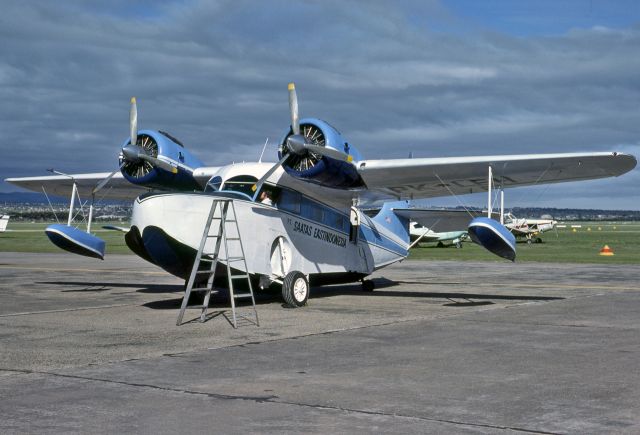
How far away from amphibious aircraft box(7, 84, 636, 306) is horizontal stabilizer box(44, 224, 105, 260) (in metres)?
0.02

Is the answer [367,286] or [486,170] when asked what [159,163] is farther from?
[486,170]

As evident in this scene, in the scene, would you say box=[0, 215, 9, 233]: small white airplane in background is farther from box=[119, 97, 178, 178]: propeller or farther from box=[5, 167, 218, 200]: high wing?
box=[119, 97, 178, 178]: propeller

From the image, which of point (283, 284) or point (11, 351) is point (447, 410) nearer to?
point (11, 351)

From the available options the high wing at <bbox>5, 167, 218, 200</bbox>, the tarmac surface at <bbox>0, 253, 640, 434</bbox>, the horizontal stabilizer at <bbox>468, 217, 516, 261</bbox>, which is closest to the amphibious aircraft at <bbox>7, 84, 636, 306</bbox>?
the horizontal stabilizer at <bbox>468, 217, 516, 261</bbox>

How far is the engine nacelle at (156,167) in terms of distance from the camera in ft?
60.3

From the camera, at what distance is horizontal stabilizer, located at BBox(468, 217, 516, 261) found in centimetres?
1584

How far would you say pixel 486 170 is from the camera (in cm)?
1775

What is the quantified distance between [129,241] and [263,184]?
3151 mm

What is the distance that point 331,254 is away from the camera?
18875 millimetres

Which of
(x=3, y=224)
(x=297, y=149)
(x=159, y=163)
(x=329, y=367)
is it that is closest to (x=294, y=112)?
(x=297, y=149)

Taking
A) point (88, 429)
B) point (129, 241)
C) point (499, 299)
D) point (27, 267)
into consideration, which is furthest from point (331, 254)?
point (27, 267)

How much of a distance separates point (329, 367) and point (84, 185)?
51.6 ft

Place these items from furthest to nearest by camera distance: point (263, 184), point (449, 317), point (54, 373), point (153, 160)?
point (153, 160)
point (263, 184)
point (449, 317)
point (54, 373)

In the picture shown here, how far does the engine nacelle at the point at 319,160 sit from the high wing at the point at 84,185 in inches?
230
